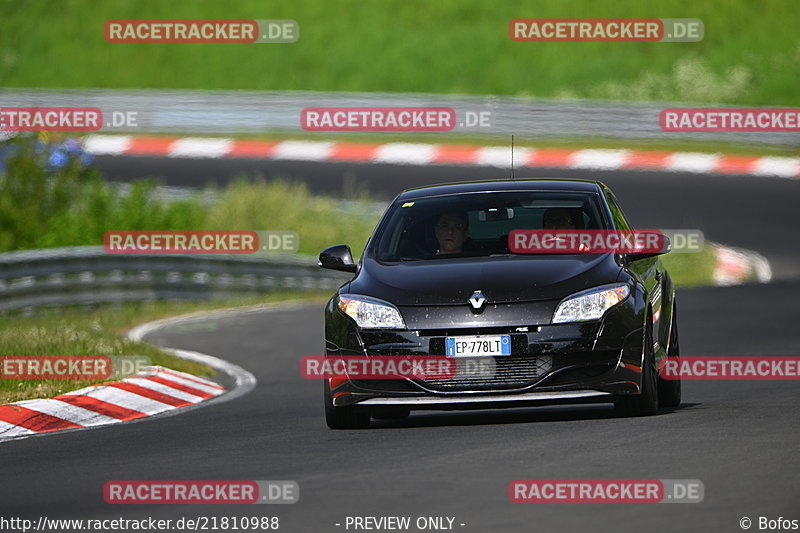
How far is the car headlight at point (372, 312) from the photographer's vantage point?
34.0ft

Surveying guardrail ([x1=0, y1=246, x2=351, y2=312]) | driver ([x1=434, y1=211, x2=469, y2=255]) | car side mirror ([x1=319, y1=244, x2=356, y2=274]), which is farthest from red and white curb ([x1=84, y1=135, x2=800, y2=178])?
driver ([x1=434, y1=211, x2=469, y2=255])

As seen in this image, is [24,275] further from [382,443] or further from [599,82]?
[599,82]

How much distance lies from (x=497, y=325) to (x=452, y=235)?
4.04 ft

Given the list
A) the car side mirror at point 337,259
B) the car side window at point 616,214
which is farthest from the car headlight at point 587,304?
the car side mirror at point 337,259

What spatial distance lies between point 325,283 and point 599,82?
18659 mm

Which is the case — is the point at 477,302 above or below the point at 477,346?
above

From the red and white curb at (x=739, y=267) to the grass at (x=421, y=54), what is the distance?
12151mm

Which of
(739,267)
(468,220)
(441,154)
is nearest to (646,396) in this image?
(468,220)

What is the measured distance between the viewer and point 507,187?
38.3 ft

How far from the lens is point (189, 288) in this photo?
22906mm

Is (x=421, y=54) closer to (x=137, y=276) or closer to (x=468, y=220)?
(x=137, y=276)

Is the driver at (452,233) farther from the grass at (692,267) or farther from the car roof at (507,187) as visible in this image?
the grass at (692,267)

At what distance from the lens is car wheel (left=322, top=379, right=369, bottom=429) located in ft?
35.4

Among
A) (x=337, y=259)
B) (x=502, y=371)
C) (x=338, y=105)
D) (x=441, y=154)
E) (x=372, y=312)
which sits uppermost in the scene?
(x=338, y=105)
